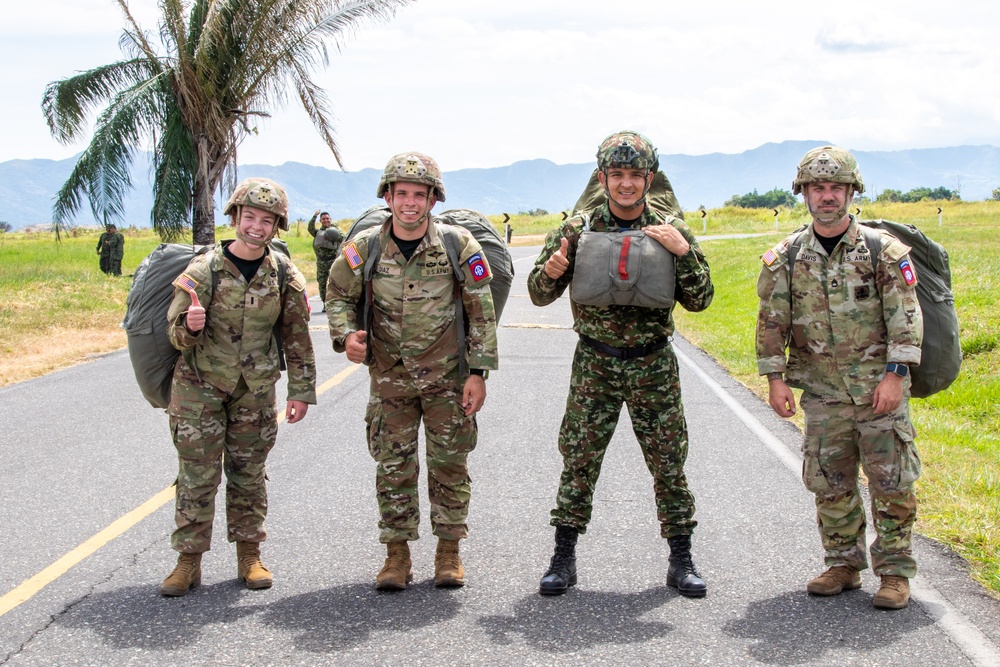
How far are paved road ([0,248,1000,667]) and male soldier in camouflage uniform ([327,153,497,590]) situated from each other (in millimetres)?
294

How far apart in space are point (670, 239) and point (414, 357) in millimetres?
1247

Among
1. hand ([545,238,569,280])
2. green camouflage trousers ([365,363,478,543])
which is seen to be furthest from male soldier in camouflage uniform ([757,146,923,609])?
green camouflage trousers ([365,363,478,543])

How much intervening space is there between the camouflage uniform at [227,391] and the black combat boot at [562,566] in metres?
1.32

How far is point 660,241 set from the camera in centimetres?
451

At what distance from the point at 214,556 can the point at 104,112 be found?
1657 centimetres

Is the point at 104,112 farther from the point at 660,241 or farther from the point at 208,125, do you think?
the point at 660,241

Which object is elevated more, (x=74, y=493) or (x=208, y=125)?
(x=208, y=125)

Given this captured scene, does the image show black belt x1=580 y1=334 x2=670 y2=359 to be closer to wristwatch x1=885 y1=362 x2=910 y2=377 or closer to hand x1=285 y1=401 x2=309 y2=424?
wristwatch x1=885 y1=362 x2=910 y2=377

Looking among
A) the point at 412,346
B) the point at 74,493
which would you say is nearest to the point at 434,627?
the point at 412,346

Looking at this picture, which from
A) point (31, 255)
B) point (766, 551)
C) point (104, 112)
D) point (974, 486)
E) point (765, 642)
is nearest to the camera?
point (765, 642)

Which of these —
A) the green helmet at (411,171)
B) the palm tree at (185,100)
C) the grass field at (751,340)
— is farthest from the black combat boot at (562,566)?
the palm tree at (185,100)

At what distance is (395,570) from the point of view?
4.62 metres

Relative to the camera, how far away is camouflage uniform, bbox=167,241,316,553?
4.70 meters

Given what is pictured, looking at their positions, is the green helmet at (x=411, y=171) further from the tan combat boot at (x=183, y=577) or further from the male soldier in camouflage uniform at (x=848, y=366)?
the tan combat boot at (x=183, y=577)
